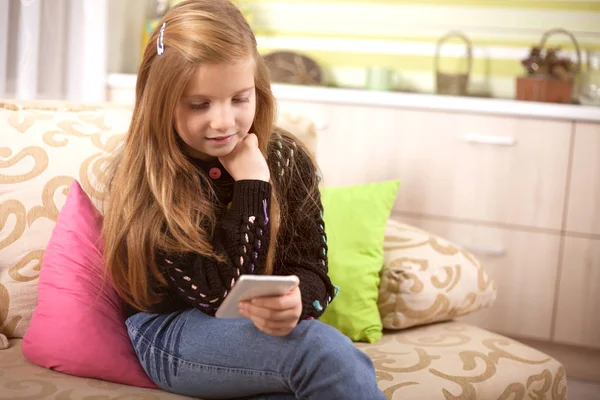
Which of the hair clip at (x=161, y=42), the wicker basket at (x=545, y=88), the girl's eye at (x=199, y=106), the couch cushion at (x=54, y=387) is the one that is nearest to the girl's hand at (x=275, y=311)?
the couch cushion at (x=54, y=387)

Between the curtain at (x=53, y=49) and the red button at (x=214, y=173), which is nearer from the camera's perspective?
the red button at (x=214, y=173)

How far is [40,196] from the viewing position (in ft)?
5.22

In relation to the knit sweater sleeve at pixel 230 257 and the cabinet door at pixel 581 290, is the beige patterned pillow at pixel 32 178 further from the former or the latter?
the cabinet door at pixel 581 290

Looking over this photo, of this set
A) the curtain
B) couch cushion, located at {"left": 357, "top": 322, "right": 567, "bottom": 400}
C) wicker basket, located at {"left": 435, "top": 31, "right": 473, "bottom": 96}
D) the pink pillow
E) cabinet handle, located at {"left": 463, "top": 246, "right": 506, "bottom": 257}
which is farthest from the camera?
wicker basket, located at {"left": 435, "top": 31, "right": 473, "bottom": 96}

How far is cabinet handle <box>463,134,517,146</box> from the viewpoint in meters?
2.61

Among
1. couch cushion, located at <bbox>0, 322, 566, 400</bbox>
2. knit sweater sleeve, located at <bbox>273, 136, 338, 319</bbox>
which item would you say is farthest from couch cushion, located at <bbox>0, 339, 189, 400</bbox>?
knit sweater sleeve, located at <bbox>273, 136, 338, 319</bbox>

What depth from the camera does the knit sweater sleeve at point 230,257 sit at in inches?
52.0

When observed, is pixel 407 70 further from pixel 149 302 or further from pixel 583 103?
pixel 149 302

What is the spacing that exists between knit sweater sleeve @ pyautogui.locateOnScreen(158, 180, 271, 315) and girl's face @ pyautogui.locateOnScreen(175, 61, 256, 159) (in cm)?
9

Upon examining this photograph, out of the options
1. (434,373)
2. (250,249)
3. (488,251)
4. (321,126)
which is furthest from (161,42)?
(488,251)

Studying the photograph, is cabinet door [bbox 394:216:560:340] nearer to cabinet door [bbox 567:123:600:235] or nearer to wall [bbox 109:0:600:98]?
cabinet door [bbox 567:123:600:235]

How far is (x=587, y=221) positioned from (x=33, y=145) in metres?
1.77

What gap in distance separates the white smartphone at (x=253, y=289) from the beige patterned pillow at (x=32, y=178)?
0.58 meters

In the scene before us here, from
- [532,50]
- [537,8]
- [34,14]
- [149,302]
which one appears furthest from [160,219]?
[537,8]
